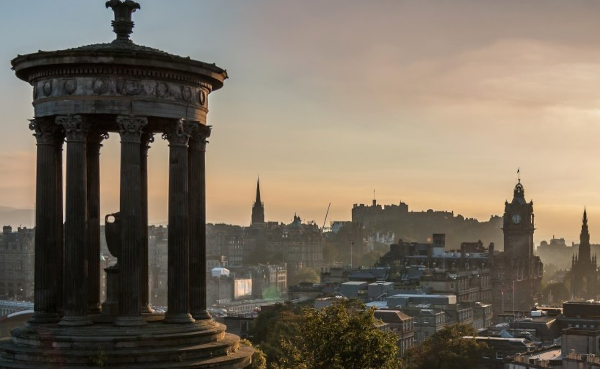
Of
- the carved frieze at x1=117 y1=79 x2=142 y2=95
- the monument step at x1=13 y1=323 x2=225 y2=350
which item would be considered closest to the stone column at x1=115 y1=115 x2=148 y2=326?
the monument step at x1=13 y1=323 x2=225 y2=350

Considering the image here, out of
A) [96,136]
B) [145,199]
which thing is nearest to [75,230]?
[145,199]

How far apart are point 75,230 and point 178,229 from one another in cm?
290

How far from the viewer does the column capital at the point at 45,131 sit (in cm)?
2958

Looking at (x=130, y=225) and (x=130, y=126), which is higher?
(x=130, y=126)

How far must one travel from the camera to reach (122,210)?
28578mm

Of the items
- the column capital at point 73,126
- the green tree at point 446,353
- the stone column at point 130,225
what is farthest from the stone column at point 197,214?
the green tree at point 446,353

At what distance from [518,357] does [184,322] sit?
236 ft

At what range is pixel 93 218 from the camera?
31.3 meters

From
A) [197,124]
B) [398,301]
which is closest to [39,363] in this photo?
[197,124]

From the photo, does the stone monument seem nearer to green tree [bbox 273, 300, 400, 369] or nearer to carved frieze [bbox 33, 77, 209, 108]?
carved frieze [bbox 33, 77, 209, 108]

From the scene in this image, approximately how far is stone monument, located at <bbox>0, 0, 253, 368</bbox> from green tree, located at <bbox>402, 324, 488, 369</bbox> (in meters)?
72.6

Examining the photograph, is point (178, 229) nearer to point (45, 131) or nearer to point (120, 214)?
point (120, 214)

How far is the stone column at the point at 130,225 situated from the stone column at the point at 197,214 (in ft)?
A: 7.16

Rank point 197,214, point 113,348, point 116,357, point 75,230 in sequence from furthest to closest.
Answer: point 197,214
point 75,230
point 113,348
point 116,357
